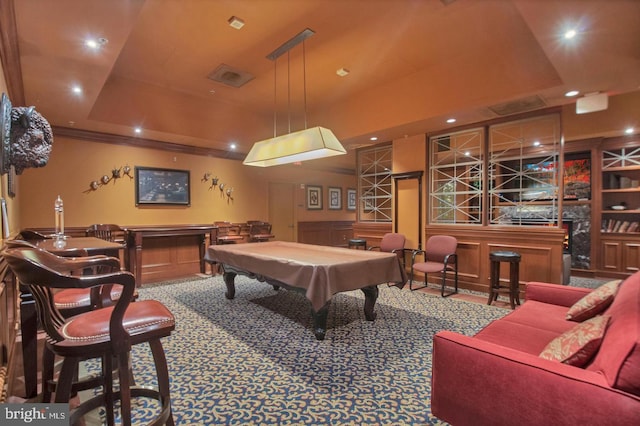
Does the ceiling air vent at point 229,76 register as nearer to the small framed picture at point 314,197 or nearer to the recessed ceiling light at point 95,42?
the recessed ceiling light at point 95,42

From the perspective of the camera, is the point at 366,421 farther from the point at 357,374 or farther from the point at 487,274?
the point at 487,274

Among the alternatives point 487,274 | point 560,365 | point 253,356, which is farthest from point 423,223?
point 560,365

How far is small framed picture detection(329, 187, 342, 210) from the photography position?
30.2 ft

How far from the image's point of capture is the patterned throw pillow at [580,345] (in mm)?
1279

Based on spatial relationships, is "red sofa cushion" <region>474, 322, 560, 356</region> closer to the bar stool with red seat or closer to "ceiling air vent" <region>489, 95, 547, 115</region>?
the bar stool with red seat

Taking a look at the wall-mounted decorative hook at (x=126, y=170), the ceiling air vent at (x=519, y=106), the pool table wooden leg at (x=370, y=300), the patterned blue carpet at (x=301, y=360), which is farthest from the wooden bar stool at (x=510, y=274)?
the wall-mounted decorative hook at (x=126, y=170)

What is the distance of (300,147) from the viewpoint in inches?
146

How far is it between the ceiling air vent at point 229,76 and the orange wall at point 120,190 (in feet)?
6.23

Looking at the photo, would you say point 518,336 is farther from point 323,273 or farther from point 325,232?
point 325,232

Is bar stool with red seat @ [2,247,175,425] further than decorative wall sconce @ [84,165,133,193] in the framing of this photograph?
No

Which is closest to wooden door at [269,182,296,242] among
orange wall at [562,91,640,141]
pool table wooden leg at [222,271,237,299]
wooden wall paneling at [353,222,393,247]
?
wooden wall paneling at [353,222,393,247]

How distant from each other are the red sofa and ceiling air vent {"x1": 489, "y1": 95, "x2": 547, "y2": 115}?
3.09 m

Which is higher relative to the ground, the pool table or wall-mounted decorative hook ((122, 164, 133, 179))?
wall-mounted decorative hook ((122, 164, 133, 179))

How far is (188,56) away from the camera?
13.4ft
